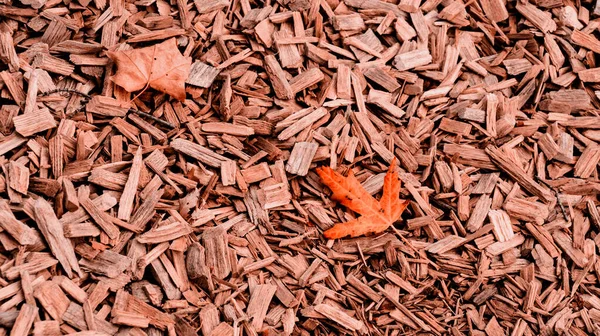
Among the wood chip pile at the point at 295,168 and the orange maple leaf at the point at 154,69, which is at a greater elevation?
the orange maple leaf at the point at 154,69

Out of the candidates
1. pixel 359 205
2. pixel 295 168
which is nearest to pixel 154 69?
pixel 295 168

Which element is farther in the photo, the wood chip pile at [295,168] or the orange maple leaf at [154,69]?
the orange maple leaf at [154,69]

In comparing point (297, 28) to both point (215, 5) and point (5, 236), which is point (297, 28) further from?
point (5, 236)

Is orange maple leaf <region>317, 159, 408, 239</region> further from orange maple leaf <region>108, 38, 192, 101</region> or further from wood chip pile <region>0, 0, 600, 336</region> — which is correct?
orange maple leaf <region>108, 38, 192, 101</region>

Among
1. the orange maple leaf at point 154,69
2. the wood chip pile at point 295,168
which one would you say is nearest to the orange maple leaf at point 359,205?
the wood chip pile at point 295,168

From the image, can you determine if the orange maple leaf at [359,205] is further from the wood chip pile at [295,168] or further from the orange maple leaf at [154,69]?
the orange maple leaf at [154,69]

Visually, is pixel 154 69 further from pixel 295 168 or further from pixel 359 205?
pixel 359 205

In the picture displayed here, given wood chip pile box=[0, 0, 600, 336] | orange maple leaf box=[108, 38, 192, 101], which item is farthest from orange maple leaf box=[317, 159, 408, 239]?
orange maple leaf box=[108, 38, 192, 101]
